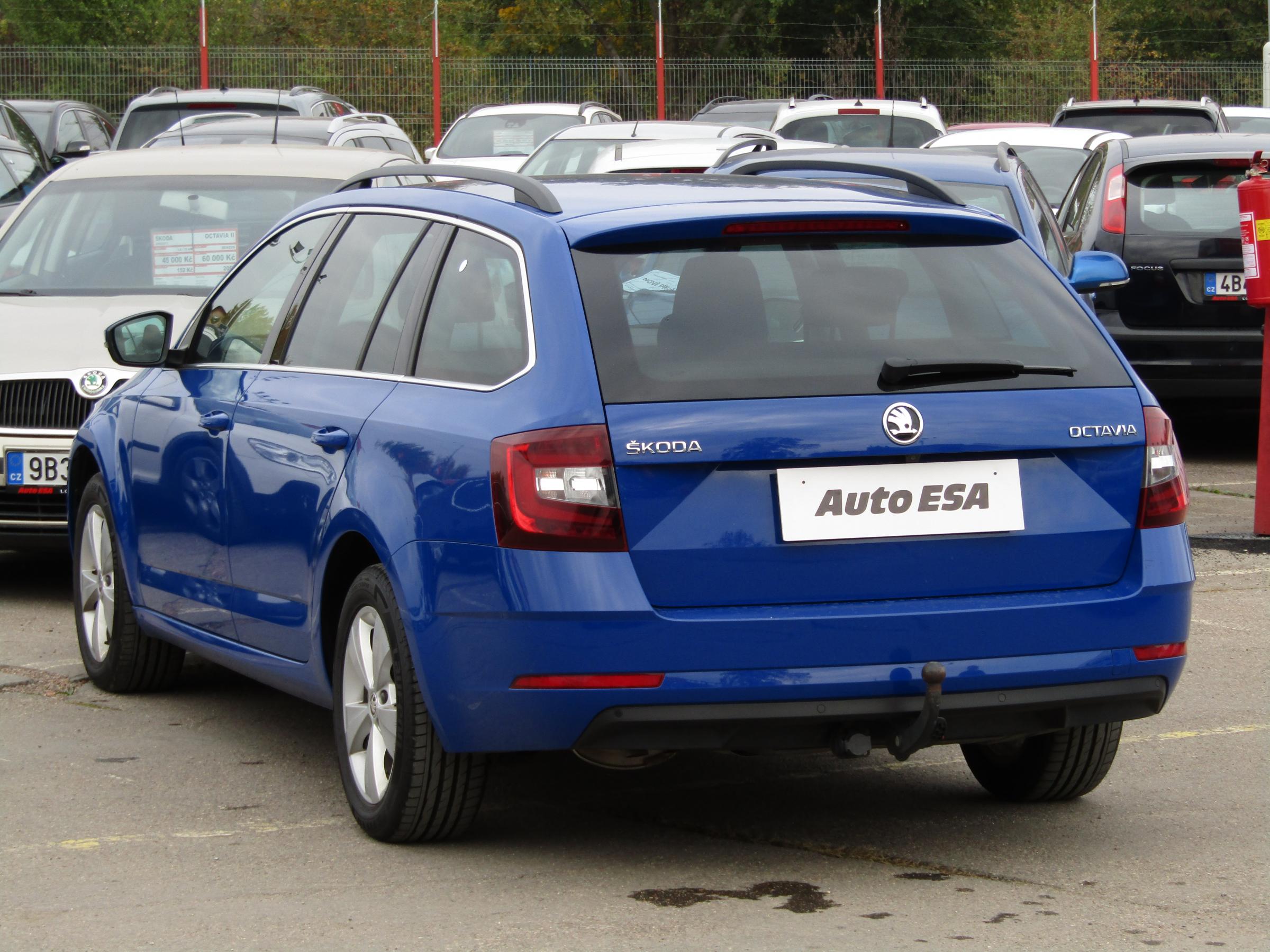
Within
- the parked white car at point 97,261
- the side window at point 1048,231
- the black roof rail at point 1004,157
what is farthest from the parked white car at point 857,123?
the parked white car at point 97,261

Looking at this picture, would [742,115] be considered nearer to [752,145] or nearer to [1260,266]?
[752,145]

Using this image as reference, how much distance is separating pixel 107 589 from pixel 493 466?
9.69 feet

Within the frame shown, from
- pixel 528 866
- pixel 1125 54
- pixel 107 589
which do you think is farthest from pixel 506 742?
pixel 1125 54

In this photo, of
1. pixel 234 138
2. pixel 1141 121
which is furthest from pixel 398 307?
pixel 1141 121

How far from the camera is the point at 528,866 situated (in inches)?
186

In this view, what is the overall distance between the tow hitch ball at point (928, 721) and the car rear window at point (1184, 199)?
26.0 ft

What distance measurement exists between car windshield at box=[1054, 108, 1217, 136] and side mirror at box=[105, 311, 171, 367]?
15326mm

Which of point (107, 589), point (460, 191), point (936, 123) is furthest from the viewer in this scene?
point (936, 123)

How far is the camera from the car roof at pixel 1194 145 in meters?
11.9

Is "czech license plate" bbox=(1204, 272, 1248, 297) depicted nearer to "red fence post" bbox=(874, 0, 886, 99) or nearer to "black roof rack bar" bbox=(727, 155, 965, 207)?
"black roof rack bar" bbox=(727, 155, 965, 207)

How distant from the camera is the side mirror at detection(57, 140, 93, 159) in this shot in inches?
589

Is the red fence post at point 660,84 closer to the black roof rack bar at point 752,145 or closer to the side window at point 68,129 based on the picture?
the side window at point 68,129

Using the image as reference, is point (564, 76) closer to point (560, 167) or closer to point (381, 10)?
point (560, 167)

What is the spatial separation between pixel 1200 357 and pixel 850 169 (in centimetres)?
614
